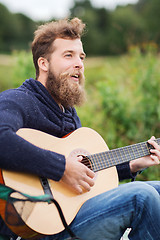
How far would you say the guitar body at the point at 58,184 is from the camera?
1.48m

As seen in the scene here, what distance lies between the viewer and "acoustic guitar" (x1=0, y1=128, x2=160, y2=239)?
4.81ft

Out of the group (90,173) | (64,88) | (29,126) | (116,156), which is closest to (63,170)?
(90,173)

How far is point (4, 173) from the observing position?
57.8 inches

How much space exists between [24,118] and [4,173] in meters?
0.38

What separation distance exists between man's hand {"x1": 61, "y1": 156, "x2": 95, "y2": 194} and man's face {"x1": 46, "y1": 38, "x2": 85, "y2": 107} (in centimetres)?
60

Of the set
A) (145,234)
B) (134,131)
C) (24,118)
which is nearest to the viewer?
(145,234)

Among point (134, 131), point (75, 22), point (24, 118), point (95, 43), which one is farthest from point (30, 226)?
point (95, 43)

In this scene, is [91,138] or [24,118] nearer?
[24,118]

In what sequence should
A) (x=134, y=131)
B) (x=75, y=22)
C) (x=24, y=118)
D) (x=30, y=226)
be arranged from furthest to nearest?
(x=134, y=131) < (x=75, y=22) < (x=24, y=118) < (x=30, y=226)

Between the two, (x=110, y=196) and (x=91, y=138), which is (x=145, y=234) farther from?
(x=91, y=138)

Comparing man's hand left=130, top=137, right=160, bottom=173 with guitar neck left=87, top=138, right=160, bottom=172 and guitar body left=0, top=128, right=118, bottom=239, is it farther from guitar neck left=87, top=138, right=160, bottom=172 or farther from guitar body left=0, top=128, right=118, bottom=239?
guitar body left=0, top=128, right=118, bottom=239

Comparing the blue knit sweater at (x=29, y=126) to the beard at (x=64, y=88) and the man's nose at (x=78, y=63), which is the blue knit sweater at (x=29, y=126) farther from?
the man's nose at (x=78, y=63)

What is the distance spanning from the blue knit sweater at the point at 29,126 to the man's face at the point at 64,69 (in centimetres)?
12

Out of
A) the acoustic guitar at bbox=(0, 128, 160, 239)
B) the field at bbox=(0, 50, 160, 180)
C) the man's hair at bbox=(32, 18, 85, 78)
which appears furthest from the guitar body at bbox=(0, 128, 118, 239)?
the field at bbox=(0, 50, 160, 180)
